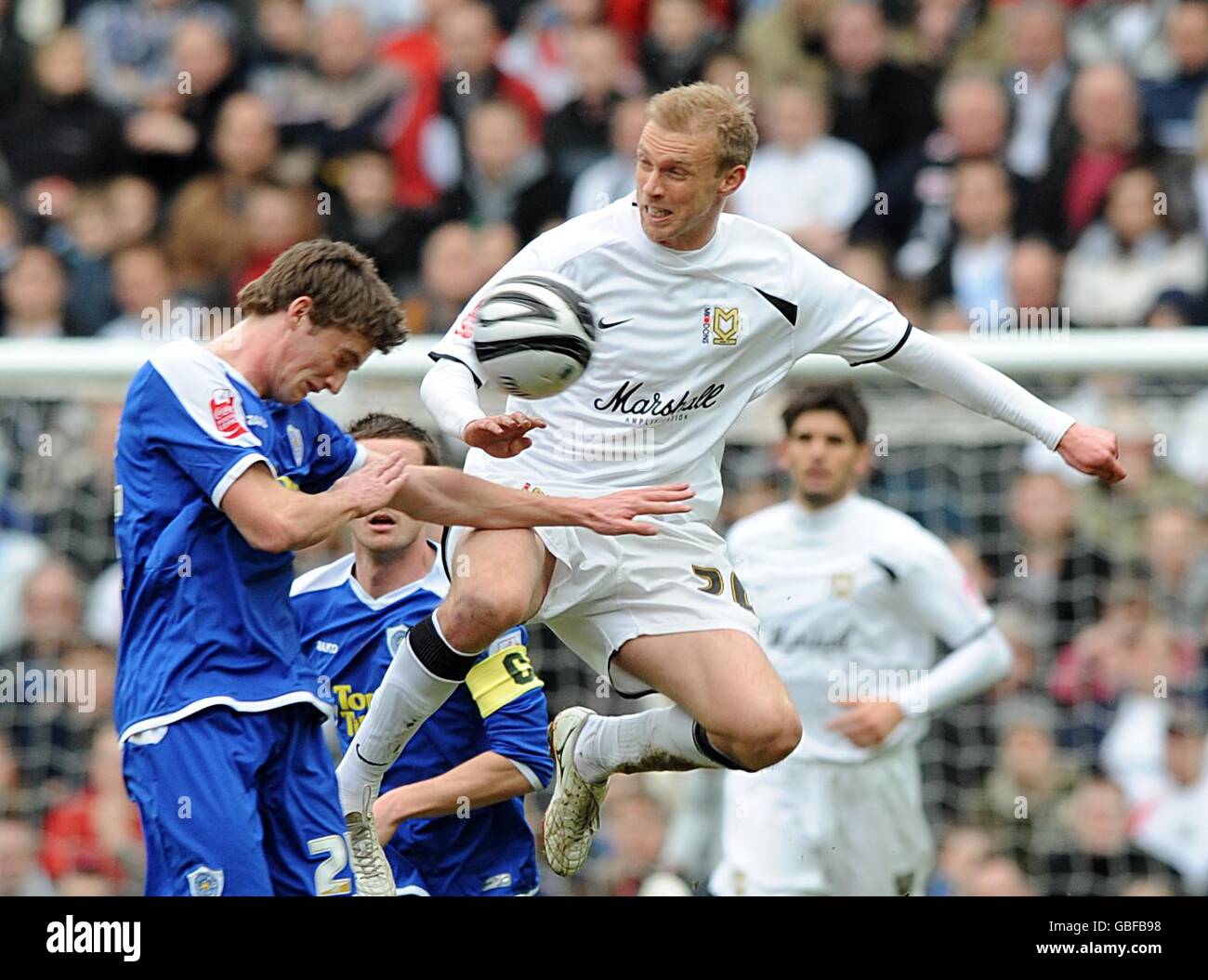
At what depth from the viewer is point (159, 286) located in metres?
10.6

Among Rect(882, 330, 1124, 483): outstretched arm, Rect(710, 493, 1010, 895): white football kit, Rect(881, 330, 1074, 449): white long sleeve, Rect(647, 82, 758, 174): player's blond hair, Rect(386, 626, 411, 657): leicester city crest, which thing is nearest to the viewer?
Rect(647, 82, 758, 174): player's blond hair

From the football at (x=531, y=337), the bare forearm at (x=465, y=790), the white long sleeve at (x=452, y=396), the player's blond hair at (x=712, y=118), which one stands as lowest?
the bare forearm at (x=465, y=790)

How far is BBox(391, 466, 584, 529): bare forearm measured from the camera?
228 inches

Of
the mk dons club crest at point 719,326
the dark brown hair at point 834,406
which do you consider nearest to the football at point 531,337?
the mk dons club crest at point 719,326

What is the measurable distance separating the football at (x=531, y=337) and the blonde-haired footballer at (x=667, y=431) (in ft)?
0.33

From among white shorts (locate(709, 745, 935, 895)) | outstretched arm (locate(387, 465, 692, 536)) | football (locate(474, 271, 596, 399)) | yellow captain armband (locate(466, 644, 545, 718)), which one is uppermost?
football (locate(474, 271, 596, 399))

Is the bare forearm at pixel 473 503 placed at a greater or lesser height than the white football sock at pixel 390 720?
greater

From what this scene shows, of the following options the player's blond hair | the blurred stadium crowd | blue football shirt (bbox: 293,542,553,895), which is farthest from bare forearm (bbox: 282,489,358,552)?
the blurred stadium crowd

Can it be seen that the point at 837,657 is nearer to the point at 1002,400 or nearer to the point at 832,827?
the point at 832,827

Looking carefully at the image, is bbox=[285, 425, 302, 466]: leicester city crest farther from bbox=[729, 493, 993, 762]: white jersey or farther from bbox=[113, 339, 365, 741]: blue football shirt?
bbox=[729, 493, 993, 762]: white jersey

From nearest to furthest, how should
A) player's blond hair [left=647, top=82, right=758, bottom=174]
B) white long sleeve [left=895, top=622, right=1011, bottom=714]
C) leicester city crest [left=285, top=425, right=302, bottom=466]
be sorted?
leicester city crest [left=285, top=425, right=302, bottom=466]
player's blond hair [left=647, top=82, right=758, bottom=174]
white long sleeve [left=895, top=622, right=1011, bottom=714]

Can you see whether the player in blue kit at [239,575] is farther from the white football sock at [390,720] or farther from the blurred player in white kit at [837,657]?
the blurred player in white kit at [837,657]

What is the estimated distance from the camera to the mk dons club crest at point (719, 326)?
6246mm
